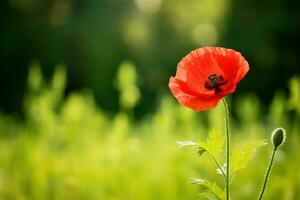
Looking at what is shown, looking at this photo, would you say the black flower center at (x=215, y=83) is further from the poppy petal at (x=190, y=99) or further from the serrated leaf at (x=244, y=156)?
the serrated leaf at (x=244, y=156)

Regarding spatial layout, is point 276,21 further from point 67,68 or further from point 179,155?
point 179,155

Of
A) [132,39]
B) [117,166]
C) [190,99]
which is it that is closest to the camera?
[190,99]

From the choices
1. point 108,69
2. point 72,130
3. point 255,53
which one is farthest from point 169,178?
point 108,69

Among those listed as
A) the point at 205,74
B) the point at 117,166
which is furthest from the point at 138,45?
the point at 205,74

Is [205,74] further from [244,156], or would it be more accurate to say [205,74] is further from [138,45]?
[138,45]

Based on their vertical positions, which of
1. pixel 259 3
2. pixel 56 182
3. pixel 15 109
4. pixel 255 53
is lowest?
pixel 15 109

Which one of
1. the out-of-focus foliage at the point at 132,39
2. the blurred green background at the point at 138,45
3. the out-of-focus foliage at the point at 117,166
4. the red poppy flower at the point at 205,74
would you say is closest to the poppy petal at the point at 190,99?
the red poppy flower at the point at 205,74

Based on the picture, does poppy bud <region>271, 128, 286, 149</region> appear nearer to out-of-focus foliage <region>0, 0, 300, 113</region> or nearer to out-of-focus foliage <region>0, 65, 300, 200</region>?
out-of-focus foliage <region>0, 65, 300, 200</region>
